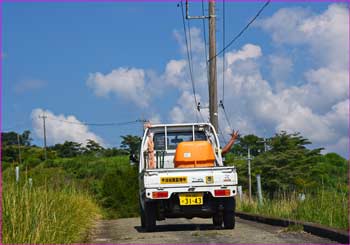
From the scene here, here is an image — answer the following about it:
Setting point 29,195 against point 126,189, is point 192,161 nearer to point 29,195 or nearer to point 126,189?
point 29,195

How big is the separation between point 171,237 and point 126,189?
1604 centimetres

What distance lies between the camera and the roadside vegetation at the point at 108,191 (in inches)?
376

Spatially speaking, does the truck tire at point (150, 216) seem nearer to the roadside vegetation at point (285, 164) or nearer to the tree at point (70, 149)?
the roadside vegetation at point (285, 164)

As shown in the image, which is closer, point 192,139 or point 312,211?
point 312,211

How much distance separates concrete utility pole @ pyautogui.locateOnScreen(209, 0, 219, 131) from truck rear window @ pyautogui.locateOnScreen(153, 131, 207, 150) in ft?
19.4

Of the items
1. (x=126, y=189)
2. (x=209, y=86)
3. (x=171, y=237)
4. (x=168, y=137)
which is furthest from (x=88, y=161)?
(x=171, y=237)

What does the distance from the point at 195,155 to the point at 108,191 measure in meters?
13.9

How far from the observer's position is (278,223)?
13.8m

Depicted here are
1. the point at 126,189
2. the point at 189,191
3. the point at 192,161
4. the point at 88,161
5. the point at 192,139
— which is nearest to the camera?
the point at 189,191

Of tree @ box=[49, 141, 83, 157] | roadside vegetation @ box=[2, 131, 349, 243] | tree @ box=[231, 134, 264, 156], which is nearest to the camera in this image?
roadside vegetation @ box=[2, 131, 349, 243]

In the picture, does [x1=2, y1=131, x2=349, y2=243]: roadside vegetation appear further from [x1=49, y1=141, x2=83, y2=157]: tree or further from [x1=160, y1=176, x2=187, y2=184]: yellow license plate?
[x1=49, y1=141, x2=83, y2=157]: tree

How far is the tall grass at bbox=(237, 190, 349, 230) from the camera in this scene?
12.0 metres

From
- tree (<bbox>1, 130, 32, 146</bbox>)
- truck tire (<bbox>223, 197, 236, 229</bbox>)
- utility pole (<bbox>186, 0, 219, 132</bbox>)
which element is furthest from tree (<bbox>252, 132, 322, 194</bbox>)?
truck tire (<bbox>223, 197, 236, 229</bbox>)

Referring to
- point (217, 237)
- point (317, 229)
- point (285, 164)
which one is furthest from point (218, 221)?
point (285, 164)
